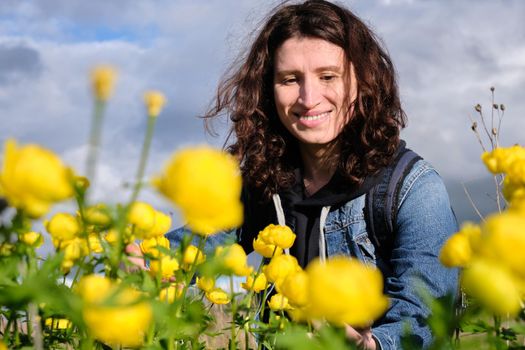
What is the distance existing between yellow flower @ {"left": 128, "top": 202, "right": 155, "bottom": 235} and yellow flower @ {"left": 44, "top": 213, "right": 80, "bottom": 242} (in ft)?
0.30

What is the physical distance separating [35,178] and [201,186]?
0.17 meters

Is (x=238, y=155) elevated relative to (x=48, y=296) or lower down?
elevated

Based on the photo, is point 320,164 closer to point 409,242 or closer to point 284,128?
point 284,128

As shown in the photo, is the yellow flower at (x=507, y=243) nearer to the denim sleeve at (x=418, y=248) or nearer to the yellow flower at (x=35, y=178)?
the yellow flower at (x=35, y=178)

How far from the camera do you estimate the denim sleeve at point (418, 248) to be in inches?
91.4

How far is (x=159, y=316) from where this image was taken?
33.4 inches

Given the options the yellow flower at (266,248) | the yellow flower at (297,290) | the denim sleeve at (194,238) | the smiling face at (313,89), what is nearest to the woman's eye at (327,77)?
the smiling face at (313,89)

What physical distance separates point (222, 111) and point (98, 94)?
2.98m

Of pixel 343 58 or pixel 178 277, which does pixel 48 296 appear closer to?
pixel 178 277

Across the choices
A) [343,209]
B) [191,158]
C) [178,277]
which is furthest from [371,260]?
[191,158]

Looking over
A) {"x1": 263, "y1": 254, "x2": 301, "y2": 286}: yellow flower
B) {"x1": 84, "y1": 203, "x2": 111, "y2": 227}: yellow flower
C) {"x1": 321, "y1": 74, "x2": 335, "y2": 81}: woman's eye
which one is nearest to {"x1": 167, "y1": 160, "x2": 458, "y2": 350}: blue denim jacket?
{"x1": 321, "y1": 74, "x2": 335, "y2": 81}: woman's eye

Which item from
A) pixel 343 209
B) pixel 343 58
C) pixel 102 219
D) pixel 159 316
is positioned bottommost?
pixel 159 316

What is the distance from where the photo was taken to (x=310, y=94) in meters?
2.83

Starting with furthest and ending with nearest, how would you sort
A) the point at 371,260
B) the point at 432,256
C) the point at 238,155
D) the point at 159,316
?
1. the point at 238,155
2. the point at 371,260
3. the point at 432,256
4. the point at 159,316
